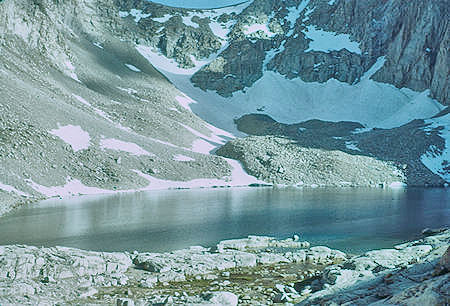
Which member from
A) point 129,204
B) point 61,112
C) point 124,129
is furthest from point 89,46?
point 129,204

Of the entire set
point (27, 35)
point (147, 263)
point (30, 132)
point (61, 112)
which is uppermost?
point (27, 35)

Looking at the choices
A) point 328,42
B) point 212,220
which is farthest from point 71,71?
point 328,42

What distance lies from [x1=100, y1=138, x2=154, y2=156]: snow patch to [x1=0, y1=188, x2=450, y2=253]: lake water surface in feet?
38.2

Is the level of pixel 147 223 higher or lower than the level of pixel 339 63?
lower

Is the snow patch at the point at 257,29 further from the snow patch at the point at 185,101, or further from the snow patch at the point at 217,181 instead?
the snow patch at the point at 217,181

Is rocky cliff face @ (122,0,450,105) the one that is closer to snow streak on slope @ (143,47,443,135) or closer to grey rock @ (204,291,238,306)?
snow streak on slope @ (143,47,443,135)

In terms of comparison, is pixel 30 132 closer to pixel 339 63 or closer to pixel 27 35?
pixel 27 35

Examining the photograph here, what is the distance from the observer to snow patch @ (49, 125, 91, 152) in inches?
2293

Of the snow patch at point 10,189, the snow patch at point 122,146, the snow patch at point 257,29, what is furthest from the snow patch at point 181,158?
the snow patch at point 257,29

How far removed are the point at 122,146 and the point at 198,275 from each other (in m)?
47.8

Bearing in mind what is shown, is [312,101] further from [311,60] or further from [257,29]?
[257,29]

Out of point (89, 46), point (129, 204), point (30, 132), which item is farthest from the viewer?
point (89, 46)

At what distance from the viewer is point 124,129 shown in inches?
2992

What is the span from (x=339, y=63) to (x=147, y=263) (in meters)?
120
